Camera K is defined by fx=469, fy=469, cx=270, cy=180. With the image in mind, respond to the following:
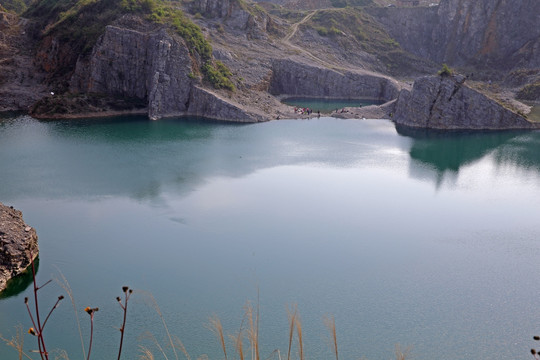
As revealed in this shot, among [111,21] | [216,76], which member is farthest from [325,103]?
[111,21]

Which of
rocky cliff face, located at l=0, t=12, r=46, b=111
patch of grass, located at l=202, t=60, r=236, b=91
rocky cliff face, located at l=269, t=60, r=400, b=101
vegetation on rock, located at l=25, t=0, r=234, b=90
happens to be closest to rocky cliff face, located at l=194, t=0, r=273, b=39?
rocky cliff face, located at l=269, t=60, r=400, b=101

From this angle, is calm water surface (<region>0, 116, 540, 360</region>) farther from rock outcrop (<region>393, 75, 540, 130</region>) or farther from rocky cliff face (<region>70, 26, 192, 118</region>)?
rocky cliff face (<region>70, 26, 192, 118</region>)

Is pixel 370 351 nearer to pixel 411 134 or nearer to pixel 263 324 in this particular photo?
pixel 263 324

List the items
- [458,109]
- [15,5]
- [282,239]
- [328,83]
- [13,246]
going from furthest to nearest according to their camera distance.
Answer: [15,5]
[328,83]
[458,109]
[282,239]
[13,246]

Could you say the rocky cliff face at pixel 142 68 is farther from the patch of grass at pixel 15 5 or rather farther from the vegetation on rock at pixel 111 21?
the patch of grass at pixel 15 5

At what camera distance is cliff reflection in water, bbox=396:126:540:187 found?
54938 millimetres

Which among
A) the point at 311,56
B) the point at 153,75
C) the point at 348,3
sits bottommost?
the point at 153,75

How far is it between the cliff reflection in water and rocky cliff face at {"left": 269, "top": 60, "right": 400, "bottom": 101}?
24.1 m

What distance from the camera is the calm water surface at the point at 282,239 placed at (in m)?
24.8

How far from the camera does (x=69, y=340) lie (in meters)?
23.3

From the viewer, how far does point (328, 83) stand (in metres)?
95.0

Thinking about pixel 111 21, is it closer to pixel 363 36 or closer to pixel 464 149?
Answer: pixel 464 149

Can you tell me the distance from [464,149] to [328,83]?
1519 inches

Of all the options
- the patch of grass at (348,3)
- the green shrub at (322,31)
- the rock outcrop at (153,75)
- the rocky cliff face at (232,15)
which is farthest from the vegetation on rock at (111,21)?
the patch of grass at (348,3)
